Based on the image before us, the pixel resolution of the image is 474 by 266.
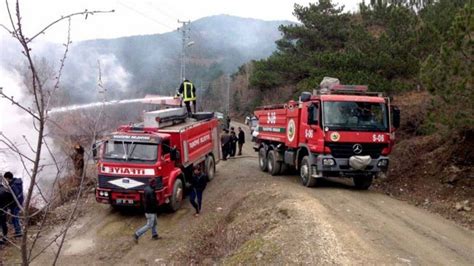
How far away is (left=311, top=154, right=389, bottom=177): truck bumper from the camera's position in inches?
525

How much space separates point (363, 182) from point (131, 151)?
7.08 metres

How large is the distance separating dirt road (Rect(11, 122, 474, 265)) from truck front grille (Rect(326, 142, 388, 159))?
1131mm

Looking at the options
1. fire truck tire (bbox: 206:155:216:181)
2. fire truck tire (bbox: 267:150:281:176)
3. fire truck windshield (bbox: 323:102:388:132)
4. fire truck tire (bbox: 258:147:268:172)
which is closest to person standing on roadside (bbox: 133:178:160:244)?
fire truck windshield (bbox: 323:102:388:132)

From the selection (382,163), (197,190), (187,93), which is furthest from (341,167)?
(187,93)

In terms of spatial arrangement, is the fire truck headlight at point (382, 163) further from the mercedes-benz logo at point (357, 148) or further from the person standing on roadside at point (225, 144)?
the person standing on roadside at point (225, 144)

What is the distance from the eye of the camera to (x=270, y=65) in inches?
1476

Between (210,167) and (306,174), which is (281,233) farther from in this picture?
(210,167)

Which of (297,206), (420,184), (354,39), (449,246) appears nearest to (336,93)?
(420,184)

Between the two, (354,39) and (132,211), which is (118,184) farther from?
(354,39)

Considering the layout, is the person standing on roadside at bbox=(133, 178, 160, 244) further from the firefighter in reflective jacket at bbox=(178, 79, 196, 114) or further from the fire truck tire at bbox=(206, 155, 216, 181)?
the firefighter in reflective jacket at bbox=(178, 79, 196, 114)

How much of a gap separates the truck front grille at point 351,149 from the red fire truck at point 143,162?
4.48 metres

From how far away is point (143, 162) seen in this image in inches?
517

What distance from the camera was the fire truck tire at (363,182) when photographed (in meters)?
14.5

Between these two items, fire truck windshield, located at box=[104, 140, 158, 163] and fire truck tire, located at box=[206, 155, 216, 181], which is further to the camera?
fire truck tire, located at box=[206, 155, 216, 181]
